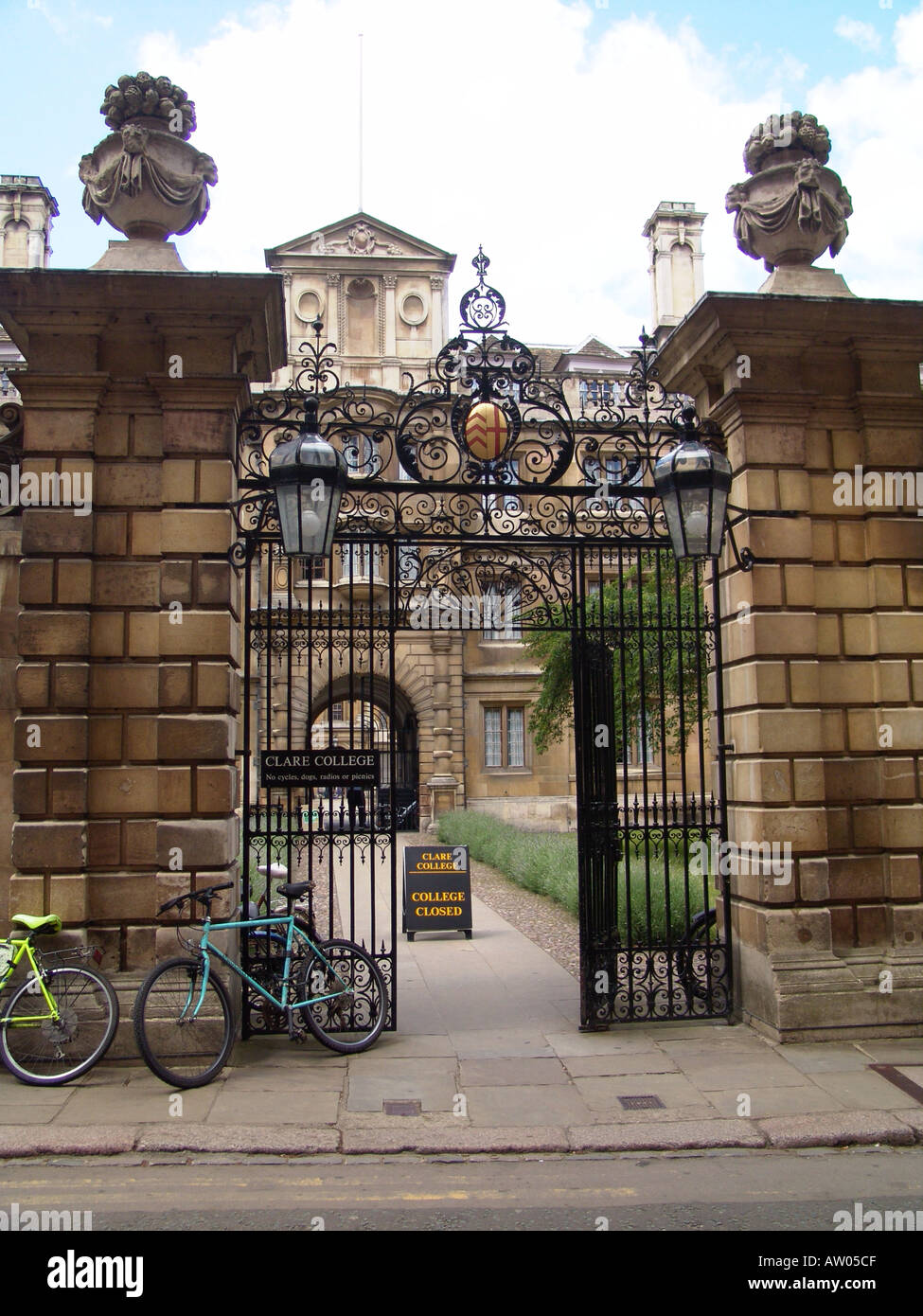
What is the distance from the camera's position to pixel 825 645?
8.24m

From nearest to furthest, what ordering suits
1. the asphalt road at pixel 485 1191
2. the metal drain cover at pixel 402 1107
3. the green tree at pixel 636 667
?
the asphalt road at pixel 485 1191 → the metal drain cover at pixel 402 1107 → the green tree at pixel 636 667

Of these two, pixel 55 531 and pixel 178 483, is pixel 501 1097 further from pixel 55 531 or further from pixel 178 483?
pixel 55 531

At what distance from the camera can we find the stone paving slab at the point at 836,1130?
5980 mm

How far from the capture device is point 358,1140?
595cm

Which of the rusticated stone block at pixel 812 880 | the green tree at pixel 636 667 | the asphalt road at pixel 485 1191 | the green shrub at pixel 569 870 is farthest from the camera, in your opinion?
the green tree at pixel 636 667

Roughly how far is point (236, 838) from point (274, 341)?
3.89 meters

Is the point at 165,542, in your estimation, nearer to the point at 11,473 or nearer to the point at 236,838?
the point at 11,473

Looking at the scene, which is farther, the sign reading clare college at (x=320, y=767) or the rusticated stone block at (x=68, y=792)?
the sign reading clare college at (x=320, y=767)

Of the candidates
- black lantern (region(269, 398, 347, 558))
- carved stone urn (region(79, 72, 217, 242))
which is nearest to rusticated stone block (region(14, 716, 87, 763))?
black lantern (region(269, 398, 347, 558))

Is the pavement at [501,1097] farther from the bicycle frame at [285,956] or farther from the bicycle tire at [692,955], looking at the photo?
the bicycle frame at [285,956]

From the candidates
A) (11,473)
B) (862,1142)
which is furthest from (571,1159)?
(11,473)

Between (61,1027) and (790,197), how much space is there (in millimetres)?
8051

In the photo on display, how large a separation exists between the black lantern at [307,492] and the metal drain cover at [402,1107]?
3.61m

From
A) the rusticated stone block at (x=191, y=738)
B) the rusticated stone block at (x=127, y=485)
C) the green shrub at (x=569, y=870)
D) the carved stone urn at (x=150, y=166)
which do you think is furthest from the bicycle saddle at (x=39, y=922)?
the carved stone urn at (x=150, y=166)
